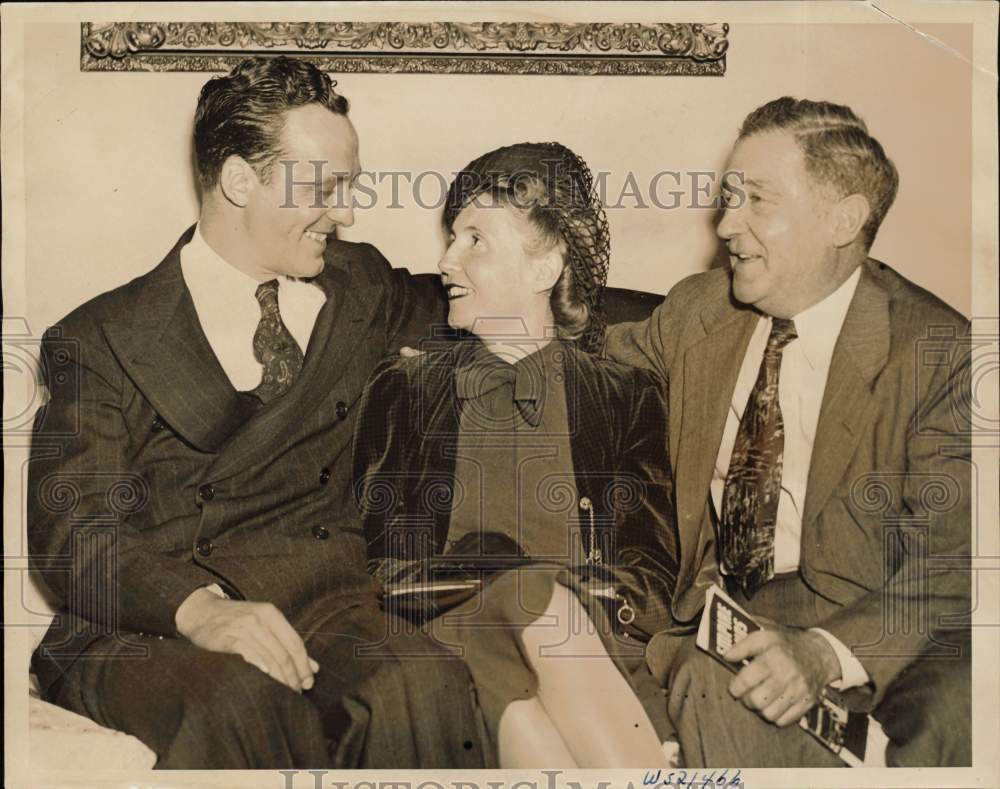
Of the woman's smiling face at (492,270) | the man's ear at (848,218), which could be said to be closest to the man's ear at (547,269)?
the woman's smiling face at (492,270)

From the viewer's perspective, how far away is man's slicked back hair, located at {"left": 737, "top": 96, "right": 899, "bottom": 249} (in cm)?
416

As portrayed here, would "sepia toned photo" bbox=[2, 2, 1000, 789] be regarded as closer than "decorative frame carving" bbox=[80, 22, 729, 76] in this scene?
Yes

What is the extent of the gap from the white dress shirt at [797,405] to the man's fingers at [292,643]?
141cm

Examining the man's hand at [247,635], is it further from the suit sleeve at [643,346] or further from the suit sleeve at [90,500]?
the suit sleeve at [643,346]

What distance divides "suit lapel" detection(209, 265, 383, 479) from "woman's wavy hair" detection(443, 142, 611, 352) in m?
0.40

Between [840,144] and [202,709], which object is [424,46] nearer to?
[840,144]

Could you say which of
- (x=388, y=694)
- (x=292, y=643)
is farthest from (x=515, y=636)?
(x=292, y=643)

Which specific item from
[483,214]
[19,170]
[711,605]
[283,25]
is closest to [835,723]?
[711,605]

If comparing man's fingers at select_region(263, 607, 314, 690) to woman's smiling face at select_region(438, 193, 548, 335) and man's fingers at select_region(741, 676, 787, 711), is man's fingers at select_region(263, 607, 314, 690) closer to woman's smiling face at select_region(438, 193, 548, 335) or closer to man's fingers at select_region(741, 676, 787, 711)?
woman's smiling face at select_region(438, 193, 548, 335)

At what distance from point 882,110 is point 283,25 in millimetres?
2067

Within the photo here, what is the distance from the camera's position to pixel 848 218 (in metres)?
4.17

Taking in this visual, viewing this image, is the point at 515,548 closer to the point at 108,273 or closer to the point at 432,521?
the point at 432,521

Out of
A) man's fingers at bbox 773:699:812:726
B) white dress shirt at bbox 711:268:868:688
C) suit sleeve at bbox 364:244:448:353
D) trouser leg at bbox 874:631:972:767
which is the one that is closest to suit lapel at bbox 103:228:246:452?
suit sleeve at bbox 364:244:448:353

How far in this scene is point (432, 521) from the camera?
4.12 m
